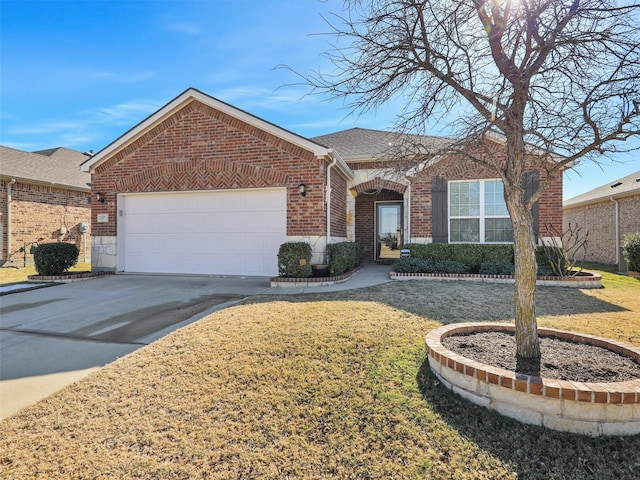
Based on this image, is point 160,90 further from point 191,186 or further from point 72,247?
point 72,247

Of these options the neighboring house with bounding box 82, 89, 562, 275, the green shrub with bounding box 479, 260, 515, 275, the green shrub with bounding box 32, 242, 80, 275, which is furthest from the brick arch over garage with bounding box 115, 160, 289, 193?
the green shrub with bounding box 479, 260, 515, 275

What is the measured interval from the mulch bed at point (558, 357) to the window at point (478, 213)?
23.1 ft

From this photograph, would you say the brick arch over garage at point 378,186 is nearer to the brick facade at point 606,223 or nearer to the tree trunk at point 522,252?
the tree trunk at point 522,252

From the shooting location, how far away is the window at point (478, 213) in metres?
9.97

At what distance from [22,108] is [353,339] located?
1387cm

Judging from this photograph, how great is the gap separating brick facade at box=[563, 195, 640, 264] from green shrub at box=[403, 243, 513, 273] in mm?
6209

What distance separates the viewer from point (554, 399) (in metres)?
2.36

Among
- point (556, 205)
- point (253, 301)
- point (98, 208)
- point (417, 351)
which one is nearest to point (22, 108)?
point (98, 208)

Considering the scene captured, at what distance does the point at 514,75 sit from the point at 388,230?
10.8 metres

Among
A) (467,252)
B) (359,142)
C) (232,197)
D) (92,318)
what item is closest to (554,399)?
(92,318)

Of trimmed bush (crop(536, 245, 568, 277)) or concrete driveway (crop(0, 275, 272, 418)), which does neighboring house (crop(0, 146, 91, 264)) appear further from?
trimmed bush (crop(536, 245, 568, 277))

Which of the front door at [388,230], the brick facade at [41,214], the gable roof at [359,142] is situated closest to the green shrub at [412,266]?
the gable roof at [359,142]

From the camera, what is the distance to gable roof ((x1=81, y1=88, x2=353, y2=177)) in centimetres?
866

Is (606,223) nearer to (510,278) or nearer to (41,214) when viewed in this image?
(510,278)
